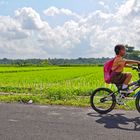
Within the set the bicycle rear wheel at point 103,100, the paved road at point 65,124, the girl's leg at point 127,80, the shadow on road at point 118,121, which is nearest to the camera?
the paved road at point 65,124

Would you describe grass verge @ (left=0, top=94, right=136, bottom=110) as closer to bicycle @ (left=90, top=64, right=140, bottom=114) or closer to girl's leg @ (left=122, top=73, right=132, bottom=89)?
bicycle @ (left=90, top=64, right=140, bottom=114)

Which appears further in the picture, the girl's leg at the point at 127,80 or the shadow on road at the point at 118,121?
the girl's leg at the point at 127,80

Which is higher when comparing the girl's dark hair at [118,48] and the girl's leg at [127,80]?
the girl's dark hair at [118,48]

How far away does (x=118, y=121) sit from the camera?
7668 millimetres

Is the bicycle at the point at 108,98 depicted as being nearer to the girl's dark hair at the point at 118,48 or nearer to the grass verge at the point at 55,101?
the grass verge at the point at 55,101

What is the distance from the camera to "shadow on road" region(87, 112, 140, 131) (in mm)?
7088

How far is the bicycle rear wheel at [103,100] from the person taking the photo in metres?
8.88

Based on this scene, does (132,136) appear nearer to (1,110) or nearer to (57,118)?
(57,118)

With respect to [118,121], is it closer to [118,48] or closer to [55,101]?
[118,48]

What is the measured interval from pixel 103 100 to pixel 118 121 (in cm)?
136

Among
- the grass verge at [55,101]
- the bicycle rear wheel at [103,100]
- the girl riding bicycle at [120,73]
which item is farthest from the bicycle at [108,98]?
the grass verge at [55,101]

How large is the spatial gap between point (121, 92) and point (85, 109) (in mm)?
1067

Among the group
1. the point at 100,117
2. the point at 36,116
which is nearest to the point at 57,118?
the point at 36,116

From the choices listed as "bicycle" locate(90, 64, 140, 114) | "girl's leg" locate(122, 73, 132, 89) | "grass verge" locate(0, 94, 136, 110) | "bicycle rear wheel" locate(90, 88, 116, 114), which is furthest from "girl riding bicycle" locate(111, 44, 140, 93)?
"grass verge" locate(0, 94, 136, 110)
